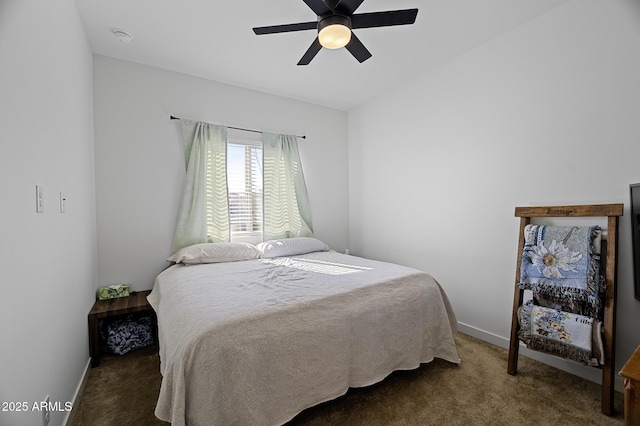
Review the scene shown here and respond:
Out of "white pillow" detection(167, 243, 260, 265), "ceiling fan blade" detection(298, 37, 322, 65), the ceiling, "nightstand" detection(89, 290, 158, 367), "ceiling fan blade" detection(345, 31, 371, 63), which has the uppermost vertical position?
the ceiling

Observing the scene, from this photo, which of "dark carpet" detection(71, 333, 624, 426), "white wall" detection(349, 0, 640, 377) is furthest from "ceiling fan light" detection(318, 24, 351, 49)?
"dark carpet" detection(71, 333, 624, 426)

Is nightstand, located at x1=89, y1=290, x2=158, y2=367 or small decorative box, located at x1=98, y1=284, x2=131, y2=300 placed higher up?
small decorative box, located at x1=98, y1=284, x2=131, y2=300

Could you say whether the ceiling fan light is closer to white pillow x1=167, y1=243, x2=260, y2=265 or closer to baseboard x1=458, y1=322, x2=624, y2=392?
white pillow x1=167, y1=243, x2=260, y2=265

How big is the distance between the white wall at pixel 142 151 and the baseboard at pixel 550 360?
10.7 ft

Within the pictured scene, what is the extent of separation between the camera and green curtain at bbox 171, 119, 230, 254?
308 centimetres

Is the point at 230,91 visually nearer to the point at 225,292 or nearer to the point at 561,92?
the point at 225,292

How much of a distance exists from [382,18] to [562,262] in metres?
2.06

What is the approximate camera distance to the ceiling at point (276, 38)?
2111 mm

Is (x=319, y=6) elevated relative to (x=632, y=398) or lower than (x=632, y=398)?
elevated

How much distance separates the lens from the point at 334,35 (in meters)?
1.76

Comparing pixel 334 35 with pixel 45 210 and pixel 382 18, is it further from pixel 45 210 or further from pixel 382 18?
pixel 45 210

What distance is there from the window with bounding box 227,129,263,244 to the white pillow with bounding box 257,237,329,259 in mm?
330

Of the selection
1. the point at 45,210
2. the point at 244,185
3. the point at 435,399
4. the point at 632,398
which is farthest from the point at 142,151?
the point at 632,398

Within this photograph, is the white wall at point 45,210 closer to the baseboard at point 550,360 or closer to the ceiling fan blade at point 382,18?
the ceiling fan blade at point 382,18
